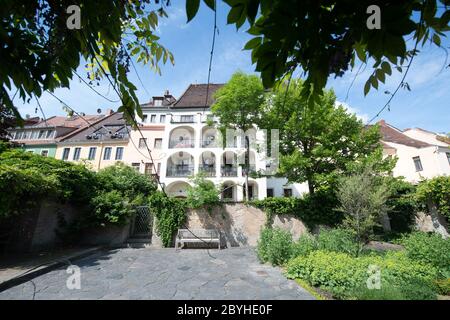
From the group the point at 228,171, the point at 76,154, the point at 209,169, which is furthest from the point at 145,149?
the point at 228,171

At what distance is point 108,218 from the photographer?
11.9 m

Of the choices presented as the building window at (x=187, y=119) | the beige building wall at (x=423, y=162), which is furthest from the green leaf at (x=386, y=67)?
the building window at (x=187, y=119)

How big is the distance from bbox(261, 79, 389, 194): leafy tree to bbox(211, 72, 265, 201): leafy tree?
1.31 metres

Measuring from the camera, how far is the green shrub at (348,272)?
19.4 ft

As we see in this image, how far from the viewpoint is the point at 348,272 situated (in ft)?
20.5

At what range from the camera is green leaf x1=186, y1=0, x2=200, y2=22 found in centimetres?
96

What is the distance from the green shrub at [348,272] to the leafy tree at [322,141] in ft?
23.7

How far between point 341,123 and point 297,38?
15.5 meters

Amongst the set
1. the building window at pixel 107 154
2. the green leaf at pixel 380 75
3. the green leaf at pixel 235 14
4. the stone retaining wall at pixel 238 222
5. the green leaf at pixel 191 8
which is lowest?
the stone retaining wall at pixel 238 222

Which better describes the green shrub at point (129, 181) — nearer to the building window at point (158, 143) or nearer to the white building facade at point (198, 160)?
the white building facade at point (198, 160)

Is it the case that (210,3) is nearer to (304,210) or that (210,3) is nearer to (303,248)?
(303,248)

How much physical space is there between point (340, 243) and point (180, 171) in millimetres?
18599
